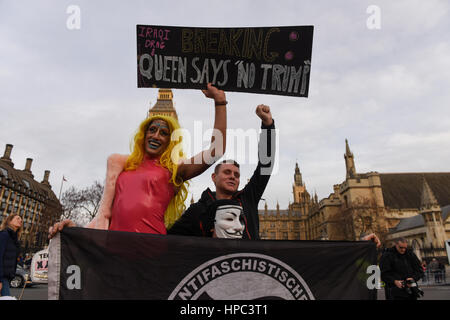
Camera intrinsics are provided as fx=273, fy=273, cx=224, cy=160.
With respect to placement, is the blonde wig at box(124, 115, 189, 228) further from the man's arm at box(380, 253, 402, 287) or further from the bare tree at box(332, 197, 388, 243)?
the bare tree at box(332, 197, 388, 243)

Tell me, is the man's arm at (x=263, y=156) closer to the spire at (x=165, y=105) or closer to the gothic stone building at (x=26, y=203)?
the gothic stone building at (x=26, y=203)

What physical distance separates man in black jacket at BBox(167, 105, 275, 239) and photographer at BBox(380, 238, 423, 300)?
3.76 meters

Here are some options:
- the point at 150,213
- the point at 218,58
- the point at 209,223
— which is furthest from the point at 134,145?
the point at 218,58

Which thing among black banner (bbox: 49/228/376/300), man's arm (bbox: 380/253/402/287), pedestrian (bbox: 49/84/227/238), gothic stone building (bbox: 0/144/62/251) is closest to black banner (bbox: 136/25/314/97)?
pedestrian (bbox: 49/84/227/238)

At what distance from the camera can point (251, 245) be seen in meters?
2.30

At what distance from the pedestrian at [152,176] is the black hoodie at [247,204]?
0.20m

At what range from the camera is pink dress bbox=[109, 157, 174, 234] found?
2336mm

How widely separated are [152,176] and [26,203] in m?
79.6

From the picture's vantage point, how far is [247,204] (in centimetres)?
318

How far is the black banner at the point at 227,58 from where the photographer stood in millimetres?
2910

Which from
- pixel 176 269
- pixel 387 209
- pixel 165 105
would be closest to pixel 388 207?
pixel 387 209

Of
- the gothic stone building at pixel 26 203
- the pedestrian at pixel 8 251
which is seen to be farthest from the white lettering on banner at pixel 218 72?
the gothic stone building at pixel 26 203

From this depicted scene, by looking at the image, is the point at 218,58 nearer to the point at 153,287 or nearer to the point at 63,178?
the point at 153,287

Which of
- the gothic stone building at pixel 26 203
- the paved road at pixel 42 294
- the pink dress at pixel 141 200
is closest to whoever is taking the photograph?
the pink dress at pixel 141 200
